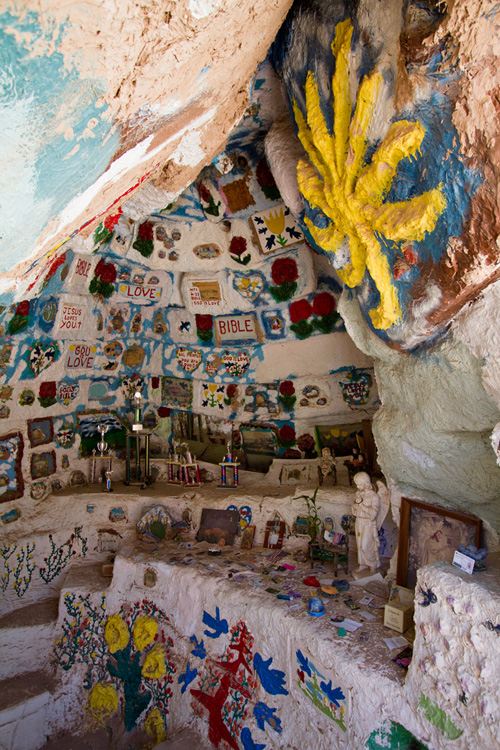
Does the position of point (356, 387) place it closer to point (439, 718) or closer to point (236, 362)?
point (236, 362)

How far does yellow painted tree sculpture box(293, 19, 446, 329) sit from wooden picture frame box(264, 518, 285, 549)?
3.27 meters

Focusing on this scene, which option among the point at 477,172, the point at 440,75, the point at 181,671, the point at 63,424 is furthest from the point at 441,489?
the point at 63,424

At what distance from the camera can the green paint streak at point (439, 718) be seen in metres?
3.07

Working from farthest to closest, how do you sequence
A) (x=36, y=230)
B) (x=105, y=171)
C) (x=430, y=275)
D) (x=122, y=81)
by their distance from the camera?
(x=430, y=275) → (x=105, y=171) → (x=36, y=230) → (x=122, y=81)

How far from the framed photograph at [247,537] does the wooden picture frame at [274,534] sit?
0.58ft

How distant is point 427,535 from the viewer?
→ 4355 mm

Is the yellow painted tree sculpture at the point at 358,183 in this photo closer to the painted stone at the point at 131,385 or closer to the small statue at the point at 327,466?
the small statue at the point at 327,466

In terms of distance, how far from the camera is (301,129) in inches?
169

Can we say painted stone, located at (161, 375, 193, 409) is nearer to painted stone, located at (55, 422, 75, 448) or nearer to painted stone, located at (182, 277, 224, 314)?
painted stone, located at (182, 277, 224, 314)

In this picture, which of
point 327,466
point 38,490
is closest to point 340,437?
point 327,466

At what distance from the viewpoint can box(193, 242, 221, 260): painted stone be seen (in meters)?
7.02

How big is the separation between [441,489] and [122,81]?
3.71 meters

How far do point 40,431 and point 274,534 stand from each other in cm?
371

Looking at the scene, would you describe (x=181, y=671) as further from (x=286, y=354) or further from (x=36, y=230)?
(x=36, y=230)
